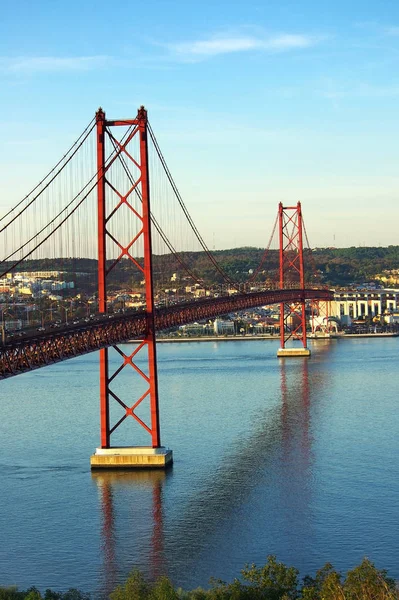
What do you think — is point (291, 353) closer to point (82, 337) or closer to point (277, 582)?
point (82, 337)

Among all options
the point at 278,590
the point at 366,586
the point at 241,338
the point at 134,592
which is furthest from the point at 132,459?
the point at 241,338

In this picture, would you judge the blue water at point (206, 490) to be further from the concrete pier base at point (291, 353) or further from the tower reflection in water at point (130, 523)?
the concrete pier base at point (291, 353)

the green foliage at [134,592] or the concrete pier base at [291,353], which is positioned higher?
the concrete pier base at [291,353]

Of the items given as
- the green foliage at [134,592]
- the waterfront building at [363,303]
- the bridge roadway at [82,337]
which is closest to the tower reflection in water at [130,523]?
the green foliage at [134,592]

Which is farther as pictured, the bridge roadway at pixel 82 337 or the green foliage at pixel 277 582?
the bridge roadway at pixel 82 337

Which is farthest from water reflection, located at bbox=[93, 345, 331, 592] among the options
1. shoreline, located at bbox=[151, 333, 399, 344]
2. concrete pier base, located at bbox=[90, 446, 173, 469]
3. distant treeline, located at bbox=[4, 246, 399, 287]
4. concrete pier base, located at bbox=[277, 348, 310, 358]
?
shoreline, located at bbox=[151, 333, 399, 344]

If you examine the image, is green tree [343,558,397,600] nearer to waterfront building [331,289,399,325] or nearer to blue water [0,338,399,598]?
blue water [0,338,399,598]

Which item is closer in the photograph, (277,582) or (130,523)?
(277,582)

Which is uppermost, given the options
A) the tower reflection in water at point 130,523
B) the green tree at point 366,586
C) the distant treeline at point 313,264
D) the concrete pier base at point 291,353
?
the distant treeline at point 313,264
